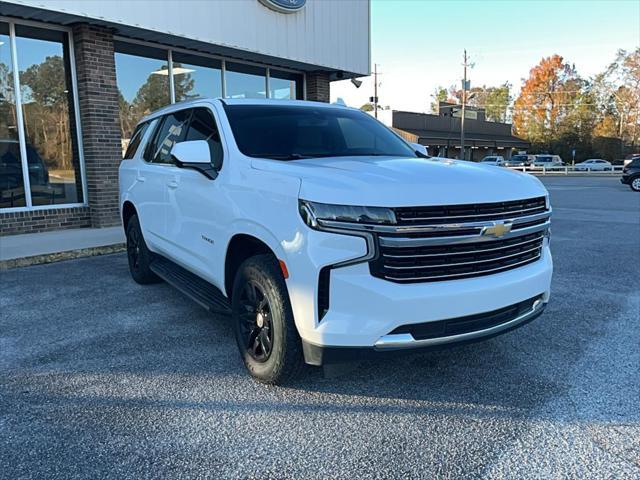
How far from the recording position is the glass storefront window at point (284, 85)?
12.6 meters

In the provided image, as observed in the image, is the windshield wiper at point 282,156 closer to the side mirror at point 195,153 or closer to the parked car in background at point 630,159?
the side mirror at point 195,153

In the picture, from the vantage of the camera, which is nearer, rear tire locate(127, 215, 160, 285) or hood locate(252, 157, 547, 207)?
hood locate(252, 157, 547, 207)

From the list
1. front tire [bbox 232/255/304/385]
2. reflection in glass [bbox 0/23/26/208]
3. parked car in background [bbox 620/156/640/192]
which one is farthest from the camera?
parked car in background [bbox 620/156/640/192]

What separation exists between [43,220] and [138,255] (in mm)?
4276

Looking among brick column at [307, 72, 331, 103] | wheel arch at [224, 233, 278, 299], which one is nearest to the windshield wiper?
wheel arch at [224, 233, 278, 299]

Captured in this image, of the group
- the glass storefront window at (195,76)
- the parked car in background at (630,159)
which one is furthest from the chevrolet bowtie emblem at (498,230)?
the parked car in background at (630,159)

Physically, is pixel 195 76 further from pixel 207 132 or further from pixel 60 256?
pixel 207 132

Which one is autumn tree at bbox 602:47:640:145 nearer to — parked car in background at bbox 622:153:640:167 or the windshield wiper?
parked car in background at bbox 622:153:640:167

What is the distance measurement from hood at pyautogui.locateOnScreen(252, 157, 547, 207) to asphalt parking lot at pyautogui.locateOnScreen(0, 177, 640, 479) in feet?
4.16

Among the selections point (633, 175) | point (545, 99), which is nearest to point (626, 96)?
point (545, 99)

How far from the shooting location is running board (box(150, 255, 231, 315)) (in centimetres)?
373

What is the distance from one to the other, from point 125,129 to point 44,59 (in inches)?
Result: 71.9

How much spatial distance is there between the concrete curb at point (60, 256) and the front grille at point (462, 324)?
19.9ft

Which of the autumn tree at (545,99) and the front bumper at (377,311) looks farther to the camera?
the autumn tree at (545,99)
